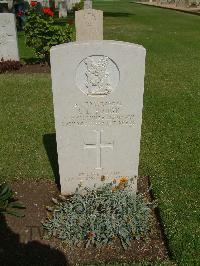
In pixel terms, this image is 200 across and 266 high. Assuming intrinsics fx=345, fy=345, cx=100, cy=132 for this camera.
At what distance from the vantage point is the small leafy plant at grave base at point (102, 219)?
354 cm

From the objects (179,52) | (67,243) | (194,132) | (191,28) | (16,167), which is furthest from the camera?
(191,28)

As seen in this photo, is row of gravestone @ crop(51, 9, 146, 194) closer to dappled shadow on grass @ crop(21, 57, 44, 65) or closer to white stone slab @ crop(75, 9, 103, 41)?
white stone slab @ crop(75, 9, 103, 41)

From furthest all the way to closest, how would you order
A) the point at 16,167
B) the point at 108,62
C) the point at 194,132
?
1. the point at 194,132
2. the point at 16,167
3. the point at 108,62

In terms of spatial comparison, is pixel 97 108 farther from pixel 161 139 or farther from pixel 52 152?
pixel 161 139

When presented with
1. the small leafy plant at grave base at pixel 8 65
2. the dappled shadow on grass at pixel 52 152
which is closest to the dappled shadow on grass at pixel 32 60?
the small leafy plant at grave base at pixel 8 65

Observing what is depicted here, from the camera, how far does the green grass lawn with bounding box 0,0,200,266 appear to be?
12.8 feet

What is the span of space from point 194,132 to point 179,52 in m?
8.32

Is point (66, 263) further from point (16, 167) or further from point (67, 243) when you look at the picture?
point (16, 167)

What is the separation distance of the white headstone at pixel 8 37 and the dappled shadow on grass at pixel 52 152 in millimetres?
5850

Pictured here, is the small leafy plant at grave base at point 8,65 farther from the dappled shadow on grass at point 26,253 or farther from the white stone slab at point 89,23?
the dappled shadow on grass at point 26,253

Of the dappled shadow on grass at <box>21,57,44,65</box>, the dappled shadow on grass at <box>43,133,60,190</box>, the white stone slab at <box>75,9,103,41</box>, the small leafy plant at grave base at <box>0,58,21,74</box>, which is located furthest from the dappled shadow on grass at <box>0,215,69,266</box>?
the dappled shadow on grass at <box>21,57,44,65</box>

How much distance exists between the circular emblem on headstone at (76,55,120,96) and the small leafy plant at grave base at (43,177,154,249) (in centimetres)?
108

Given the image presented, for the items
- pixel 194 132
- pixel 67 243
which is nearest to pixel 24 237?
pixel 67 243

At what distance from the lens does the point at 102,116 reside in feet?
12.0
